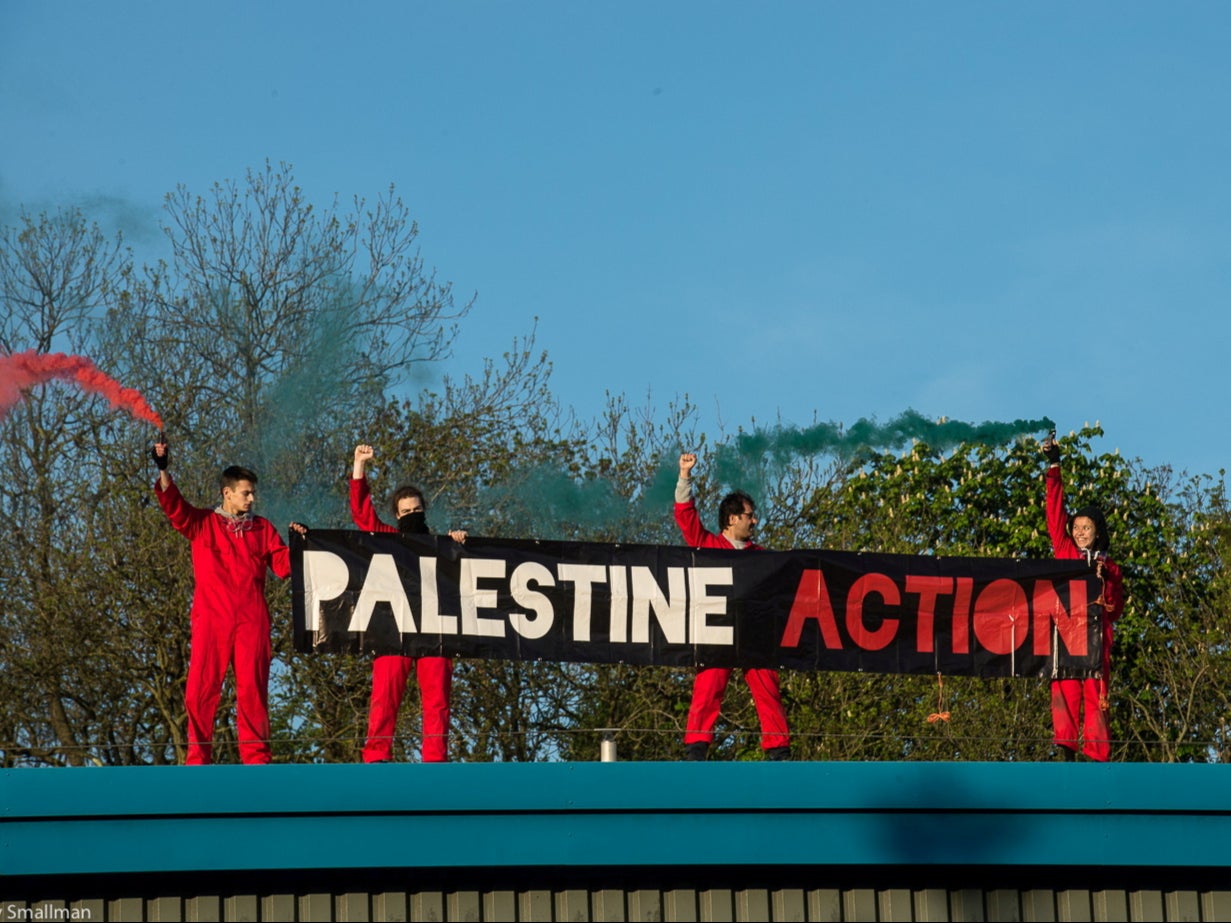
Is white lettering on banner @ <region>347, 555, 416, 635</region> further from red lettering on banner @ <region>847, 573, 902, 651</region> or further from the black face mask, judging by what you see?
red lettering on banner @ <region>847, 573, 902, 651</region>

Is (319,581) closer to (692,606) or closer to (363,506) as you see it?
(363,506)

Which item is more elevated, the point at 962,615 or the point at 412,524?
the point at 412,524

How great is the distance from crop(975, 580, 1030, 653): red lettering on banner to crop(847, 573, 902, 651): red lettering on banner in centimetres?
62

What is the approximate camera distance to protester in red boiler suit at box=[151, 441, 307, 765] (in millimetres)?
10469

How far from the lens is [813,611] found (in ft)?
36.8

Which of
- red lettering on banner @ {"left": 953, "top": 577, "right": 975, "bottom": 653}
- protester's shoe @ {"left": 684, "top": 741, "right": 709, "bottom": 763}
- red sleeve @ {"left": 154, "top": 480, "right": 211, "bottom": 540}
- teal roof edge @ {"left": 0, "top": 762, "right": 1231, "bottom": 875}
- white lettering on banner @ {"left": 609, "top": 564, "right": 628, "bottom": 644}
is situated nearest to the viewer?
teal roof edge @ {"left": 0, "top": 762, "right": 1231, "bottom": 875}

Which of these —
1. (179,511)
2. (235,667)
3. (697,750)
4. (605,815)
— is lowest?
(605,815)

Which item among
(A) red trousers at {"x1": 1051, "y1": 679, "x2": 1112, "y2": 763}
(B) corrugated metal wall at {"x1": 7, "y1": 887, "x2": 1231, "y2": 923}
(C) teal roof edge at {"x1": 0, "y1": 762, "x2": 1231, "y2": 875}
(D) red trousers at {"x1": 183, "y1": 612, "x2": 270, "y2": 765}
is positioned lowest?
(B) corrugated metal wall at {"x1": 7, "y1": 887, "x2": 1231, "y2": 923}

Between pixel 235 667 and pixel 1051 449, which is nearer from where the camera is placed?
pixel 235 667

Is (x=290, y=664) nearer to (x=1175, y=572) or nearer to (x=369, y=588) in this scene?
(x=369, y=588)

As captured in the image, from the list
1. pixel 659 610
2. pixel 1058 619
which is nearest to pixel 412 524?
pixel 659 610

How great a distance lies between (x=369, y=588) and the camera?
1084 cm


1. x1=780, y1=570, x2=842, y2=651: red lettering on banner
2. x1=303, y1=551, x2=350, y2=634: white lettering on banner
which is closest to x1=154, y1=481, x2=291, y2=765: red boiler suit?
x1=303, y1=551, x2=350, y2=634: white lettering on banner

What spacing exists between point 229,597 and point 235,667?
1.57ft
